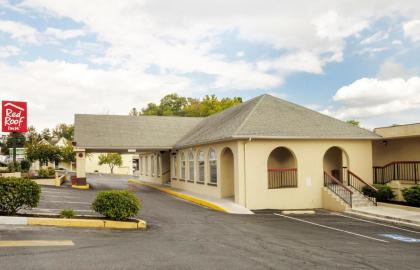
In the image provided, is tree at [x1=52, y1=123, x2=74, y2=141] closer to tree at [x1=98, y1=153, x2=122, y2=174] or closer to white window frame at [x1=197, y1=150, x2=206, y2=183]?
tree at [x1=98, y1=153, x2=122, y2=174]

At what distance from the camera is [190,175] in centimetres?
2927

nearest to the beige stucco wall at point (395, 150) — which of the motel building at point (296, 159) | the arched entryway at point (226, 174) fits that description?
the motel building at point (296, 159)

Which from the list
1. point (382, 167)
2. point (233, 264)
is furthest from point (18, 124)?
point (382, 167)

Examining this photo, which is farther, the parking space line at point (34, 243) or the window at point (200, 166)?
the window at point (200, 166)

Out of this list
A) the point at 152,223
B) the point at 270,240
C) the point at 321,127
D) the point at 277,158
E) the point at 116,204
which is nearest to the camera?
the point at 270,240

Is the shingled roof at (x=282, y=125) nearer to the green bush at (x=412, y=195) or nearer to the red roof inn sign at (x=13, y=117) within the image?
the green bush at (x=412, y=195)

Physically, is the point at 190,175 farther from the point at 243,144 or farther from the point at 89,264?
the point at 89,264

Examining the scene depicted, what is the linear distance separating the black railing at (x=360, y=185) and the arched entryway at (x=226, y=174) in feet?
22.2

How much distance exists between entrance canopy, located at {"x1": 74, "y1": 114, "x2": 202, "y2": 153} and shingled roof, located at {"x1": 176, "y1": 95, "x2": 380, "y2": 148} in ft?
30.6

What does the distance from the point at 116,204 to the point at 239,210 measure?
25.2 ft

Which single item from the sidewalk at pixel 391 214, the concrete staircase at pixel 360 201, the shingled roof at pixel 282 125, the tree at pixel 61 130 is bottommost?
the sidewalk at pixel 391 214

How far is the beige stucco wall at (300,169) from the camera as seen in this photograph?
2059 cm

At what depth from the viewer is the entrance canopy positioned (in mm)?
32719

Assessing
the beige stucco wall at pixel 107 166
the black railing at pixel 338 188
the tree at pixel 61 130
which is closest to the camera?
the black railing at pixel 338 188
